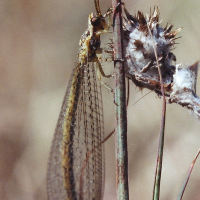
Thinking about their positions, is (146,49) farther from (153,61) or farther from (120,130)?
(120,130)

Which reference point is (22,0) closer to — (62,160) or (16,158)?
(16,158)

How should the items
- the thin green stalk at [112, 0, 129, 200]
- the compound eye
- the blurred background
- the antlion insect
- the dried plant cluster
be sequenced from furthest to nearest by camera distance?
the blurred background < the antlion insect < the compound eye < the dried plant cluster < the thin green stalk at [112, 0, 129, 200]

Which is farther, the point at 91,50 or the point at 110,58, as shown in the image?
the point at 91,50

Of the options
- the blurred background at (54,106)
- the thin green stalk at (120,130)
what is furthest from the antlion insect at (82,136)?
the blurred background at (54,106)

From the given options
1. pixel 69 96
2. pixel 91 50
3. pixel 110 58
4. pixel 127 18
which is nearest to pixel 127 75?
pixel 110 58

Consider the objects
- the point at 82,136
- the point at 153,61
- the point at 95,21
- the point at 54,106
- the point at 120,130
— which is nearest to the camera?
the point at 120,130

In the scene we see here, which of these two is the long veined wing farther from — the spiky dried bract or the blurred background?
the blurred background

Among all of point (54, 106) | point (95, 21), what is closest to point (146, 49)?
point (95, 21)

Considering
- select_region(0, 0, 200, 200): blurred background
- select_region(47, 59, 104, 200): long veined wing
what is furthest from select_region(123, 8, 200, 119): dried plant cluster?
select_region(0, 0, 200, 200): blurred background
